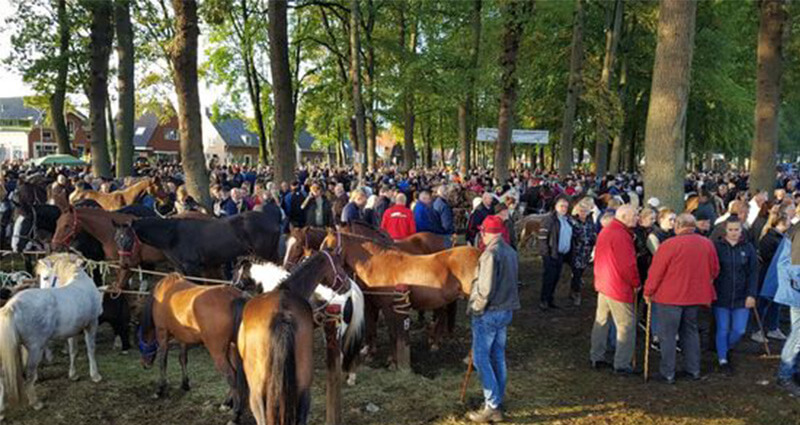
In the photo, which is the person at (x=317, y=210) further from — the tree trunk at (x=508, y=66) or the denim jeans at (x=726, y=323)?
the tree trunk at (x=508, y=66)

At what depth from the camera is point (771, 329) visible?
889cm

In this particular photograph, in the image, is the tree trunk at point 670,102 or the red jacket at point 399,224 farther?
the red jacket at point 399,224

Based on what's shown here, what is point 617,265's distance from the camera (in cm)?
696

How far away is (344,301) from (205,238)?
473 centimetres

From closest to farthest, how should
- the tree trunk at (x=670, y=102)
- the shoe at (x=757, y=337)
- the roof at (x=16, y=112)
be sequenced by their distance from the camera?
the shoe at (x=757, y=337) → the tree trunk at (x=670, y=102) → the roof at (x=16, y=112)

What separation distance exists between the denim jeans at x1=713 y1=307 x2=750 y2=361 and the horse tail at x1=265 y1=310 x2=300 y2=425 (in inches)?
229

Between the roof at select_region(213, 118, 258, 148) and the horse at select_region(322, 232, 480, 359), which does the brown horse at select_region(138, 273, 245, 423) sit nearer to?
the horse at select_region(322, 232, 480, 359)

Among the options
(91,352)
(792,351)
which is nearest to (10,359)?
(91,352)

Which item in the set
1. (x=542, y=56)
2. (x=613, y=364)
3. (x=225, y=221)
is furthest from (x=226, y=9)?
(x=542, y=56)

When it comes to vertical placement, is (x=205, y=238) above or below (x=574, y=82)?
below

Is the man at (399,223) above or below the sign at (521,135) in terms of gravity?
below

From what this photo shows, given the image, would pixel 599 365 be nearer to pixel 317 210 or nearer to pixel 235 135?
pixel 317 210

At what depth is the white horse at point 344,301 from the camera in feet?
19.5

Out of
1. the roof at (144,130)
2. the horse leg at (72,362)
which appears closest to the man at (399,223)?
the horse leg at (72,362)
